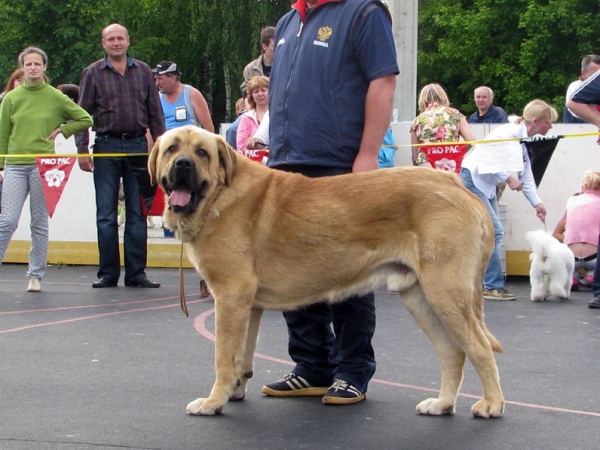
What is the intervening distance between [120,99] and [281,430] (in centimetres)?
623

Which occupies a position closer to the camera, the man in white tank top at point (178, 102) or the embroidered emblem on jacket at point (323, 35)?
the embroidered emblem on jacket at point (323, 35)

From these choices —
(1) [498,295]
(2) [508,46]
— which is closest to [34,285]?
(1) [498,295]

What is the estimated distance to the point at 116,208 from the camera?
35.3 feet

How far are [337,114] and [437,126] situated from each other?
5814mm

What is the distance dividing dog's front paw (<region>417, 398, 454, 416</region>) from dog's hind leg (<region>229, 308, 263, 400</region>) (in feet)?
3.20

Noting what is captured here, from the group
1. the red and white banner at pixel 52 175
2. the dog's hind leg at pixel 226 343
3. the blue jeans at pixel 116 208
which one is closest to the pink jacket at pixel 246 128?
the blue jeans at pixel 116 208

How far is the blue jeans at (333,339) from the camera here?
5.56 metres

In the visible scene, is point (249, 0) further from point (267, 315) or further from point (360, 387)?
point (360, 387)

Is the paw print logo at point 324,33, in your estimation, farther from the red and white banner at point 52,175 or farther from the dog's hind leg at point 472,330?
the red and white banner at point 52,175

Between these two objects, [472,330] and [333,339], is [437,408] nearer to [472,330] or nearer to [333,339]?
[472,330]

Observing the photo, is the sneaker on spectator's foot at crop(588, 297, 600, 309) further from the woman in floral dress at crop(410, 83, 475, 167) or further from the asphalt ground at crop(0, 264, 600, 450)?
the woman in floral dress at crop(410, 83, 475, 167)

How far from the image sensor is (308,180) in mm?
5348

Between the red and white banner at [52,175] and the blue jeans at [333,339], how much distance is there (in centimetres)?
542

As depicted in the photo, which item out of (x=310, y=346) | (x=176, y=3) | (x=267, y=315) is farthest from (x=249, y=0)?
(x=310, y=346)
